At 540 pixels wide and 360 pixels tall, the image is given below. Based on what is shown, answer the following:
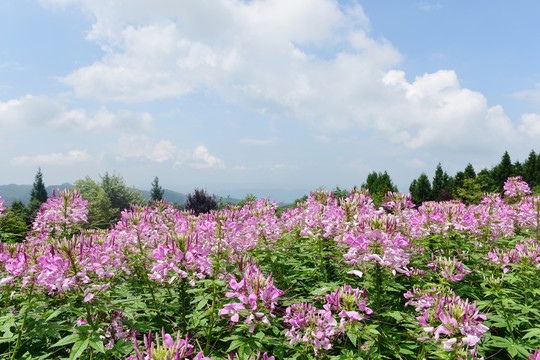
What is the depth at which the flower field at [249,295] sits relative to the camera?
8.63 ft

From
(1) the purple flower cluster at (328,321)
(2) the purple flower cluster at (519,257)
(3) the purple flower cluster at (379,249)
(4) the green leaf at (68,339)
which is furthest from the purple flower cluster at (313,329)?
(2) the purple flower cluster at (519,257)

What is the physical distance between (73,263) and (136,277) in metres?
1.86

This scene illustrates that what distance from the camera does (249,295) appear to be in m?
2.51

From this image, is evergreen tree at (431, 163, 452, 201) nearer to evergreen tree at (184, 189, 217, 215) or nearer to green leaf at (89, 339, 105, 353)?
evergreen tree at (184, 189, 217, 215)

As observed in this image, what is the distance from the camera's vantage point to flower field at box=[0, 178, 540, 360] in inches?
104

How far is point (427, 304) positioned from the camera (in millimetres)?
3223

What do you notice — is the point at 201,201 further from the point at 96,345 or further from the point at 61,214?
the point at 96,345

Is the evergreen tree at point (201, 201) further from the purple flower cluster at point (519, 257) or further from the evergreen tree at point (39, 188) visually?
the evergreen tree at point (39, 188)

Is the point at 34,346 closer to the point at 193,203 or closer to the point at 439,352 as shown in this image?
the point at 439,352

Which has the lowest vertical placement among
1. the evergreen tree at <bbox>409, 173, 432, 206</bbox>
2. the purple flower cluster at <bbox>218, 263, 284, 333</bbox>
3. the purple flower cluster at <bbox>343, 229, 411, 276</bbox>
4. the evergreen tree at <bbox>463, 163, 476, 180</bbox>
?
the purple flower cluster at <bbox>218, 263, 284, 333</bbox>

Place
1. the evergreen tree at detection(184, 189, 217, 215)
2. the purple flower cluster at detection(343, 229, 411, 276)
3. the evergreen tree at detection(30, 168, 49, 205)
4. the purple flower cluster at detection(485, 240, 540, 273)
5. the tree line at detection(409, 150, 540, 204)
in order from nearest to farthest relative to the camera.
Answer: the purple flower cluster at detection(343, 229, 411, 276) < the purple flower cluster at detection(485, 240, 540, 273) < the evergreen tree at detection(184, 189, 217, 215) < the tree line at detection(409, 150, 540, 204) < the evergreen tree at detection(30, 168, 49, 205)

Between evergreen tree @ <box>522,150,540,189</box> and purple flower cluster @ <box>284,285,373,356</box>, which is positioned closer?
purple flower cluster @ <box>284,285,373,356</box>

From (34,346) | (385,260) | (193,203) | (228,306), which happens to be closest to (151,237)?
(34,346)

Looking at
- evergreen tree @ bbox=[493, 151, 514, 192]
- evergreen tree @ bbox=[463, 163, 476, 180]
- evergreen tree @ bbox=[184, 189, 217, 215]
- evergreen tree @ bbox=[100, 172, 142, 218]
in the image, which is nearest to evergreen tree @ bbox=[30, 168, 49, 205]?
evergreen tree @ bbox=[100, 172, 142, 218]
